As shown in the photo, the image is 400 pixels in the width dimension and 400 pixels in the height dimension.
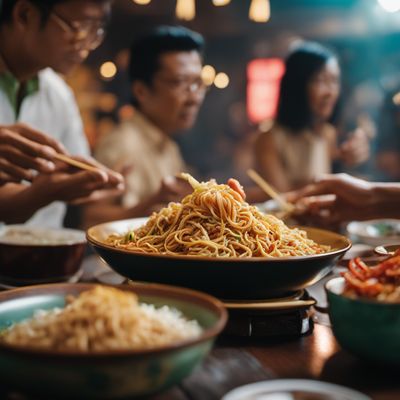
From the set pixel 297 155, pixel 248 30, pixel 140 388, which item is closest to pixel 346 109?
pixel 248 30

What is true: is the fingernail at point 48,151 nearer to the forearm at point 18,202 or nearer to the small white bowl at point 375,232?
the forearm at point 18,202

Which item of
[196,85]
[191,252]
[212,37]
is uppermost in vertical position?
[212,37]

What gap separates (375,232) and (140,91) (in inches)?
94.8

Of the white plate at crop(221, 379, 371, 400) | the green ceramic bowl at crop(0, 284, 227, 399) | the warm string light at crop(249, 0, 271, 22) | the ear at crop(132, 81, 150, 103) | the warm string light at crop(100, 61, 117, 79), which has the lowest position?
the white plate at crop(221, 379, 371, 400)

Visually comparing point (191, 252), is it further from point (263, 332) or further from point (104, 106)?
point (104, 106)

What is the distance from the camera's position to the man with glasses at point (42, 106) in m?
2.54

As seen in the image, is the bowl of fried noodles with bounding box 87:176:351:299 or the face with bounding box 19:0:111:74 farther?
the face with bounding box 19:0:111:74

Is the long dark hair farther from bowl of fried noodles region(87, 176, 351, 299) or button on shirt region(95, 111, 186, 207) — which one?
bowl of fried noodles region(87, 176, 351, 299)

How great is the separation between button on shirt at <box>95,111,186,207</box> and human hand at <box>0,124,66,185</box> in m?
2.04

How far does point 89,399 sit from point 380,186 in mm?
1860

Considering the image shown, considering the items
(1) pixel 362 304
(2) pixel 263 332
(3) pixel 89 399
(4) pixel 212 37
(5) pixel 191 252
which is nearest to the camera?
(3) pixel 89 399

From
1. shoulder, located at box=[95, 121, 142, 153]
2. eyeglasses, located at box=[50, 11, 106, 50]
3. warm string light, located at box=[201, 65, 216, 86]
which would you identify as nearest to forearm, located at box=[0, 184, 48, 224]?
eyeglasses, located at box=[50, 11, 106, 50]

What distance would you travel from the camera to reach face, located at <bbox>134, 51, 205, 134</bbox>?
4.54 meters

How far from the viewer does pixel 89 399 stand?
1083 mm
